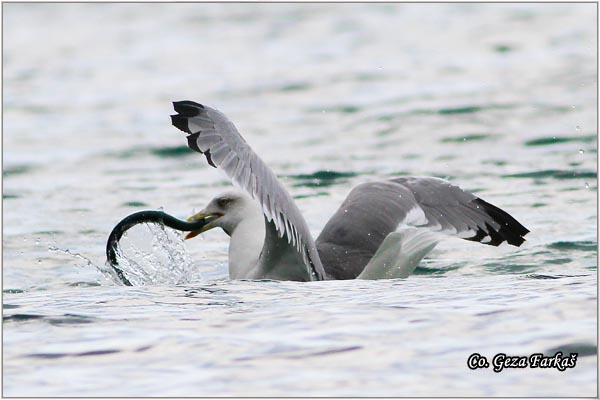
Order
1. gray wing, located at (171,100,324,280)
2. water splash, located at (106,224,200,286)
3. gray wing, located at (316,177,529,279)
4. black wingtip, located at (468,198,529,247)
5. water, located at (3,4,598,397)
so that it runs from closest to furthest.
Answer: water, located at (3,4,598,397), gray wing, located at (171,100,324,280), gray wing, located at (316,177,529,279), water splash, located at (106,224,200,286), black wingtip, located at (468,198,529,247)

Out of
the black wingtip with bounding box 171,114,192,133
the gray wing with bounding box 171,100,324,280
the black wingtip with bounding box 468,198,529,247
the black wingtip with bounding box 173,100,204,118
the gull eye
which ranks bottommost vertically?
the black wingtip with bounding box 468,198,529,247

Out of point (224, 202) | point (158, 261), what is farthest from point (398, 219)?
point (158, 261)

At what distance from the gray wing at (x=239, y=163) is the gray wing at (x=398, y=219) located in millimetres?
599

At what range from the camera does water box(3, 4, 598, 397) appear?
5.38 meters

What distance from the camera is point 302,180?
491 inches

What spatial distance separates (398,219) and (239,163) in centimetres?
137

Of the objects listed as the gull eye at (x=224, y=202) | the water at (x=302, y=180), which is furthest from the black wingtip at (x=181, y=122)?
the gull eye at (x=224, y=202)

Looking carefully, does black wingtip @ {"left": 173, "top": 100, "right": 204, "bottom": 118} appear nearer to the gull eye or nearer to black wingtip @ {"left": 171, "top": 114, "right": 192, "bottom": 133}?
black wingtip @ {"left": 171, "top": 114, "right": 192, "bottom": 133}

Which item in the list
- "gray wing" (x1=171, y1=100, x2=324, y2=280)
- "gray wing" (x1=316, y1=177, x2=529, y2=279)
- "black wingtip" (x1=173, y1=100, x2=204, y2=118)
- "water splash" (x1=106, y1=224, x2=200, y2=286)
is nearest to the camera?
"gray wing" (x1=171, y1=100, x2=324, y2=280)

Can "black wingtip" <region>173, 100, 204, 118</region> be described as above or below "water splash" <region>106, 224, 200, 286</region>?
above

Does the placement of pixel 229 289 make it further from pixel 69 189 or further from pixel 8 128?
pixel 8 128

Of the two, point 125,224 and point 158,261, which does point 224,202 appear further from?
point 125,224

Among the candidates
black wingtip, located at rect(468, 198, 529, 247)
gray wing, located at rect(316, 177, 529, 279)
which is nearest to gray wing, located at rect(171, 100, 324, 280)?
gray wing, located at rect(316, 177, 529, 279)

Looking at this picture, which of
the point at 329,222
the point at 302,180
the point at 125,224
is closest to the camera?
the point at 125,224
